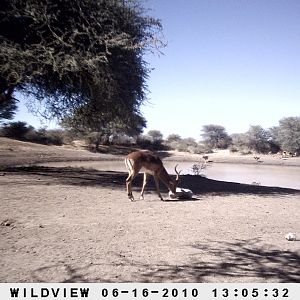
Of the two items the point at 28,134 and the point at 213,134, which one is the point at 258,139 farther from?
the point at 28,134

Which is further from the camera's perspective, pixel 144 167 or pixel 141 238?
pixel 144 167

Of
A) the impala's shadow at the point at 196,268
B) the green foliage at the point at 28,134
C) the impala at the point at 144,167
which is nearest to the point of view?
the impala's shadow at the point at 196,268

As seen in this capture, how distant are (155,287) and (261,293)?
53.5 inches

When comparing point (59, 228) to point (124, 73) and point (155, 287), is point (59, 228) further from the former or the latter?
point (124, 73)

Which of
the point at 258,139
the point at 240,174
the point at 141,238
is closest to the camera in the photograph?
the point at 141,238

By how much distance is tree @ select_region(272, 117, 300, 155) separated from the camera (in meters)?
55.9

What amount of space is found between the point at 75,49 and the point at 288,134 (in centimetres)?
5195

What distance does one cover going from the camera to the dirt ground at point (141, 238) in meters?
4.84

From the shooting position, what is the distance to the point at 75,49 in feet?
42.4

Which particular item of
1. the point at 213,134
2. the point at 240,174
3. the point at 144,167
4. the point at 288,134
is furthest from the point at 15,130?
the point at 213,134

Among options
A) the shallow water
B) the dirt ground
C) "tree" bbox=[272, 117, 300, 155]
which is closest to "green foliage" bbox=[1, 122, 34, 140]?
the shallow water

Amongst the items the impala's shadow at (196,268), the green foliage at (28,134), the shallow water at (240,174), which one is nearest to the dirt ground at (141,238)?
the impala's shadow at (196,268)

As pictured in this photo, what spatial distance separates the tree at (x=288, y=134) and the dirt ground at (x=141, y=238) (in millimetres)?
48239

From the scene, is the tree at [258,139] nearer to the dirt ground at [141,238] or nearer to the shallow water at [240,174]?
the shallow water at [240,174]
